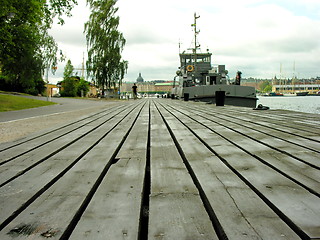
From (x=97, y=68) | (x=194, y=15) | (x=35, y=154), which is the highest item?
(x=194, y=15)

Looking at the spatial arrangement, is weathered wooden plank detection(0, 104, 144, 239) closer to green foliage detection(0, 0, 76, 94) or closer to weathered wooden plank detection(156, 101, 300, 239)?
weathered wooden plank detection(156, 101, 300, 239)

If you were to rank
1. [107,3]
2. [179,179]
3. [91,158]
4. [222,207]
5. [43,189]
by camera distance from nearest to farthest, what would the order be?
[222,207], [43,189], [179,179], [91,158], [107,3]

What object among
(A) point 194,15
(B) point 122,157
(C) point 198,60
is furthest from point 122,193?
(A) point 194,15

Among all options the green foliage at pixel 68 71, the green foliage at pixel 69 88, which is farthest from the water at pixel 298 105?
the green foliage at pixel 68 71

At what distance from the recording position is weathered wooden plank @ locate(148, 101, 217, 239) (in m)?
1.18

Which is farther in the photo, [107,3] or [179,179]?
[107,3]

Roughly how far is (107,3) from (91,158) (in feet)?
106

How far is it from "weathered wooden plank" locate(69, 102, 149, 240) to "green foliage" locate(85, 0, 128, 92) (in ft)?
102

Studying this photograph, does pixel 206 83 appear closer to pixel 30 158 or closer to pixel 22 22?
pixel 22 22

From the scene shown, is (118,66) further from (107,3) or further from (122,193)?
(122,193)

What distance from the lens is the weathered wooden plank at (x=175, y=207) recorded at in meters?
1.18

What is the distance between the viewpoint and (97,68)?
1267 inches

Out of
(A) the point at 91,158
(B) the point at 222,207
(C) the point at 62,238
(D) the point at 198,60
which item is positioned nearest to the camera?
(C) the point at 62,238

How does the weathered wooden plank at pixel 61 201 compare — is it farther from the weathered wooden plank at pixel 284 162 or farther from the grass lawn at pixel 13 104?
the grass lawn at pixel 13 104
